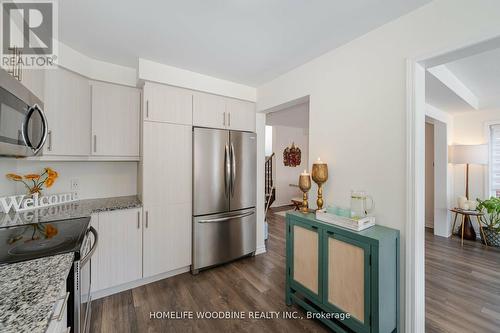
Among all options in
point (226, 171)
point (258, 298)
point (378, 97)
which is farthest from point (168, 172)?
point (378, 97)

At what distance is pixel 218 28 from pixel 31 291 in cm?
200

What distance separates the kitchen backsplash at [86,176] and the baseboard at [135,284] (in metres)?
1.07

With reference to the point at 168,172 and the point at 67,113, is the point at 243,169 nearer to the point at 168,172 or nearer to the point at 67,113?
the point at 168,172

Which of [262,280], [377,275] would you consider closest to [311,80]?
[377,275]

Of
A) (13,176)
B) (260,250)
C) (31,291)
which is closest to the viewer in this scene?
(31,291)

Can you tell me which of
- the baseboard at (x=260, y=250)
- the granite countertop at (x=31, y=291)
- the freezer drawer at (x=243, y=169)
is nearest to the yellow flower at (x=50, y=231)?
the granite countertop at (x=31, y=291)

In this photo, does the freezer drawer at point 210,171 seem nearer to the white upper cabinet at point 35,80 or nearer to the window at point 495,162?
the white upper cabinet at point 35,80

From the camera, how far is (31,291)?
0.76 metres

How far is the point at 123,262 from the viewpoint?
7.20ft

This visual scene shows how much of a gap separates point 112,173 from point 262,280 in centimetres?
229

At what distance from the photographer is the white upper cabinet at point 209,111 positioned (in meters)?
2.62

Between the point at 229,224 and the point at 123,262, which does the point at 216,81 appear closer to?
the point at 229,224

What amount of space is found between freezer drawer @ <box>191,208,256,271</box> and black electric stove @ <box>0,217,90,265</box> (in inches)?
49.1

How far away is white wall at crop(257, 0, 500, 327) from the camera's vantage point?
135 cm
